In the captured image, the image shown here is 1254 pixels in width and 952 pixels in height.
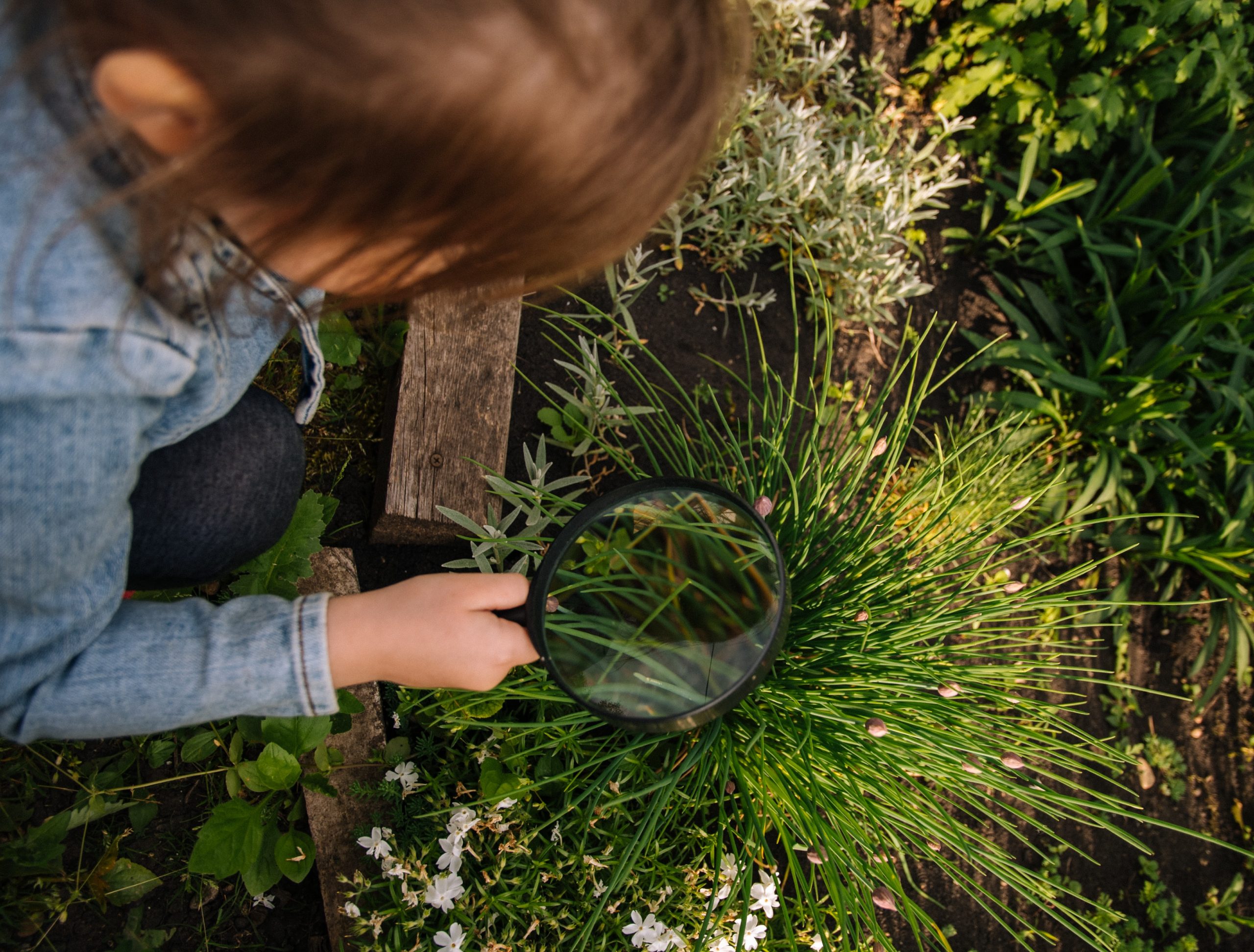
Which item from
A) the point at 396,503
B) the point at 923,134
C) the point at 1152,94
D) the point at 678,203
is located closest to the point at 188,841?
the point at 396,503

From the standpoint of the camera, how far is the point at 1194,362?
226cm

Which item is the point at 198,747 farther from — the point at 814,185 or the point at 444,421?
the point at 814,185

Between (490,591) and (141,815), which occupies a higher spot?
(490,591)

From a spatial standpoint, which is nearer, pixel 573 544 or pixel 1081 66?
pixel 573 544

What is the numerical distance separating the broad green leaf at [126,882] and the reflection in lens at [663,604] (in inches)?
35.0

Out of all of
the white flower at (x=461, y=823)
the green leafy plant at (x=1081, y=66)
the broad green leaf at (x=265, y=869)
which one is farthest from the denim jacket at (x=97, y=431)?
the green leafy plant at (x=1081, y=66)

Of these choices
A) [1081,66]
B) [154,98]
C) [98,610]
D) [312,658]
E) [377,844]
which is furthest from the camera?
[1081,66]

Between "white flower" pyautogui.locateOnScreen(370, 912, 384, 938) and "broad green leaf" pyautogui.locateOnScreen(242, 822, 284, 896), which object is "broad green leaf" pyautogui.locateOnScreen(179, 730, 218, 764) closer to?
"broad green leaf" pyautogui.locateOnScreen(242, 822, 284, 896)

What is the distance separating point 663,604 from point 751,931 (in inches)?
22.9

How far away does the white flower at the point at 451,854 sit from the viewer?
3.94ft

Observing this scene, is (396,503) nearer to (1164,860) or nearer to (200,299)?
(200,299)

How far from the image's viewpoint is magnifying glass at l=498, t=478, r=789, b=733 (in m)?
0.99

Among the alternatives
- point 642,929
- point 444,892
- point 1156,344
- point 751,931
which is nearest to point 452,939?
point 444,892

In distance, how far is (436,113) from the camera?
24.2 inches
